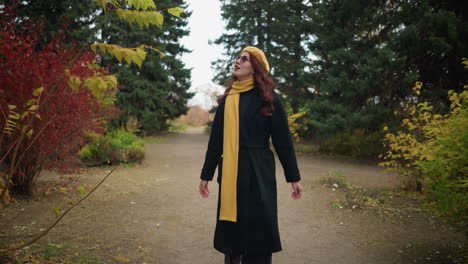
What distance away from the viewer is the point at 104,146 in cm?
973

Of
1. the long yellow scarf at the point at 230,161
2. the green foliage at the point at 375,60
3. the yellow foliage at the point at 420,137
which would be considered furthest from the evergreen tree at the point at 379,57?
the long yellow scarf at the point at 230,161

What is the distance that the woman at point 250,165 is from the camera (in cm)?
262

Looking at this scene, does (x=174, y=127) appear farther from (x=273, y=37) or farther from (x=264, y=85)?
(x=264, y=85)

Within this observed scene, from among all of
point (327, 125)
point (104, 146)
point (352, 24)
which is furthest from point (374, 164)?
point (104, 146)

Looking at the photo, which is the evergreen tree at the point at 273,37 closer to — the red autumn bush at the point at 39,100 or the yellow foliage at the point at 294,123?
the yellow foliage at the point at 294,123

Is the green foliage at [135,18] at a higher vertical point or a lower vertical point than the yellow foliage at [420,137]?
higher

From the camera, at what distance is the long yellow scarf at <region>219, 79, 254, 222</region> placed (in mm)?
2648

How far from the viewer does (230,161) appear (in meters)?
2.69

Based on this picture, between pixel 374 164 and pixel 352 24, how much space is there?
545cm

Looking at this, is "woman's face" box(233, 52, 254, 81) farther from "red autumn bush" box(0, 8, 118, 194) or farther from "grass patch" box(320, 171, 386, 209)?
"grass patch" box(320, 171, 386, 209)

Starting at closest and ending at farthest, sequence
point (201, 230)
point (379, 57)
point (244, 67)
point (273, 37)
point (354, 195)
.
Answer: point (244, 67) → point (201, 230) → point (354, 195) → point (379, 57) → point (273, 37)

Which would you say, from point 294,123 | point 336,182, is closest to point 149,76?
point 294,123

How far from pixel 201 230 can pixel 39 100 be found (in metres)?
3.04

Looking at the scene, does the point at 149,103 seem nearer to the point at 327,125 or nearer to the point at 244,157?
the point at 327,125
